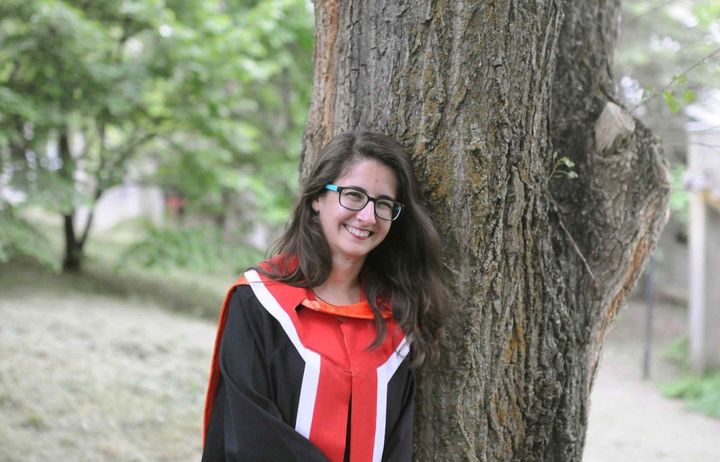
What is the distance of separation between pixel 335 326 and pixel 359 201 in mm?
386

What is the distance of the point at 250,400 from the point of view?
5.86 ft

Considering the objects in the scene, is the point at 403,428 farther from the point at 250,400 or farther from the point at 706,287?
the point at 706,287

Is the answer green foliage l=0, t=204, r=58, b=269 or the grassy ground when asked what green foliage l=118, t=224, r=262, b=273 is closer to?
the grassy ground

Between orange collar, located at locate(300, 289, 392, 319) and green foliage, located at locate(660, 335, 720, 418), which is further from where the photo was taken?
green foliage, located at locate(660, 335, 720, 418)

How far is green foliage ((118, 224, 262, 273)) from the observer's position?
7852 millimetres

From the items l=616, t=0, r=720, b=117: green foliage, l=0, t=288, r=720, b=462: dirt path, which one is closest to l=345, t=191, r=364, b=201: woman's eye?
l=0, t=288, r=720, b=462: dirt path

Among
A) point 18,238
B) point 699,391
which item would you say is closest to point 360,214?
point 18,238

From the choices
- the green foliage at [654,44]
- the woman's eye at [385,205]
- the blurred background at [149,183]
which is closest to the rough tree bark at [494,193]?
the woman's eye at [385,205]

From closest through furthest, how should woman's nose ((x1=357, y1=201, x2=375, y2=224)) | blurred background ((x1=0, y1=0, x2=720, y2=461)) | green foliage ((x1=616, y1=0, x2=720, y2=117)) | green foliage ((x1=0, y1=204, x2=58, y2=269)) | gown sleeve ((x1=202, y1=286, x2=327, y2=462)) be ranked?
gown sleeve ((x1=202, y1=286, x2=327, y2=462)), woman's nose ((x1=357, y1=201, x2=375, y2=224)), blurred background ((x1=0, y1=0, x2=720, y2=461)), green foliage ((x1=0, y1=204, x2=58, y2=269)), green foliage ((x1=616, y1=0, x2=720, y2=117))

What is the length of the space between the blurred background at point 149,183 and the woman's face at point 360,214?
297cm

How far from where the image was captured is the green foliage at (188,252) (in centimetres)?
785

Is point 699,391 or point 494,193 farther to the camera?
point 699,391

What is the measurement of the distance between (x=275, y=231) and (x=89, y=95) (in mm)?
4898

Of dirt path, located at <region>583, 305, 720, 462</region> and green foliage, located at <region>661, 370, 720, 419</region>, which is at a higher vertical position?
green foliage, located at <region>661, 370, 720, 419</region>
